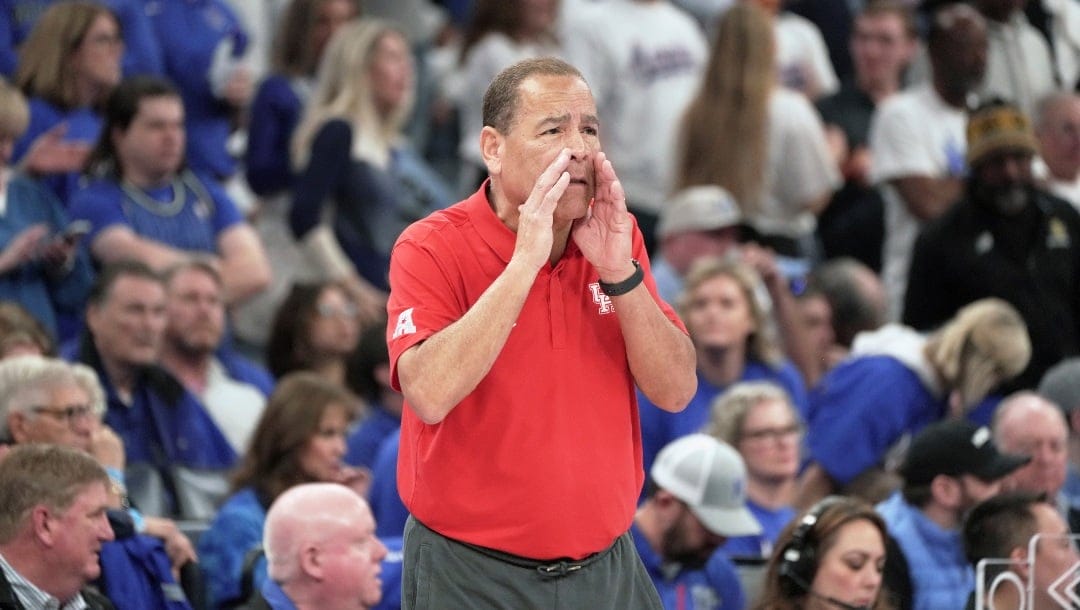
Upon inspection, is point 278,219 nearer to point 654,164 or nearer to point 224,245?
point 224,245

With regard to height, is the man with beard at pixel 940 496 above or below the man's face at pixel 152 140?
below

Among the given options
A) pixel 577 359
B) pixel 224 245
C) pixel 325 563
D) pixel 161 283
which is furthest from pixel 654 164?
pixel 577 359

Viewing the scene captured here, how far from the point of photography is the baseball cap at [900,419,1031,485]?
661 centimetres

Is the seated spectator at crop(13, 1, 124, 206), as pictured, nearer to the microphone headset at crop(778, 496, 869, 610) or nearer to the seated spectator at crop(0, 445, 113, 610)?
A: the seated spectator at crop(0, 445, 113, 610)

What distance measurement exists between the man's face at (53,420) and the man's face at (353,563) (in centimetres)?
114

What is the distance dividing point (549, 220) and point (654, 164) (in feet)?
21.9

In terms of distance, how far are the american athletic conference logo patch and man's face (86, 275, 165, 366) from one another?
3.92 metres

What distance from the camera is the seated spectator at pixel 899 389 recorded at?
24.8ft

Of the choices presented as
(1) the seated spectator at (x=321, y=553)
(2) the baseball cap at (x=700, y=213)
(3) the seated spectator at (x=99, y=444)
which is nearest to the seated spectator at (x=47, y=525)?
(3) the seated spectator at (x=99, y=444)

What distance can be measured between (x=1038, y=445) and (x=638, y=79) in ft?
13.4

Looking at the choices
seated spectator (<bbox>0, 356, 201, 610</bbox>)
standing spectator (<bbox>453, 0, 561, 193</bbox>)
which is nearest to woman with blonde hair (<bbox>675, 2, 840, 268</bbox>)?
standing spectator (<bbox>453, 0, 561, 193</bbox>)

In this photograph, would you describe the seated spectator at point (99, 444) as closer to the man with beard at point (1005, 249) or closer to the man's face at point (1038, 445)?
the man's face at point (1038, 445)

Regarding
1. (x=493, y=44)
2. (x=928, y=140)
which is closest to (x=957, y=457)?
(x=928, y=140)

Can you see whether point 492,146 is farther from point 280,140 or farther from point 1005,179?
point 280,140
